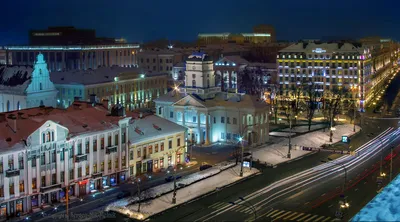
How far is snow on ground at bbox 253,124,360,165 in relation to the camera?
86375 mm

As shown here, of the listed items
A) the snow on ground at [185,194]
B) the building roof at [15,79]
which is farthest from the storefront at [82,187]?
the building roof at [15,79]

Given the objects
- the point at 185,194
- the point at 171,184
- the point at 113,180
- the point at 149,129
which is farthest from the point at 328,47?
the point at 185,194

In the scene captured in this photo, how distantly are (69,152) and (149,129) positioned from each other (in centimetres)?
1611

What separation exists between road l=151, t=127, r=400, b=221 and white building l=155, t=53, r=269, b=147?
12812 mm

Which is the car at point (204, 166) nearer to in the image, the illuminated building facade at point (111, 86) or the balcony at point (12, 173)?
the balcony at point (12, 173)

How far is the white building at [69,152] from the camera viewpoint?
61.2m

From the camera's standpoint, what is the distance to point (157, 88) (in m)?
Answer: 144

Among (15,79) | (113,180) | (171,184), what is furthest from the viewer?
(15,79)

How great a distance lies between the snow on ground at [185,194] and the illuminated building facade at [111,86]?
4633cm

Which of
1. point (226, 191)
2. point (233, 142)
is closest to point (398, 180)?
point (226, 191)

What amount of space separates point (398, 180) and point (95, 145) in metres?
34.1

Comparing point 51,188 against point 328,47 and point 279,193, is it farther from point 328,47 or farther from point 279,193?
point 328,47

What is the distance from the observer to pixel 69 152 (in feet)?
218

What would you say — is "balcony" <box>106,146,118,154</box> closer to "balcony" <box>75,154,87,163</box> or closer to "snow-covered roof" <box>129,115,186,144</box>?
"snow-covered roof" <box>129,115,186,144</box>
